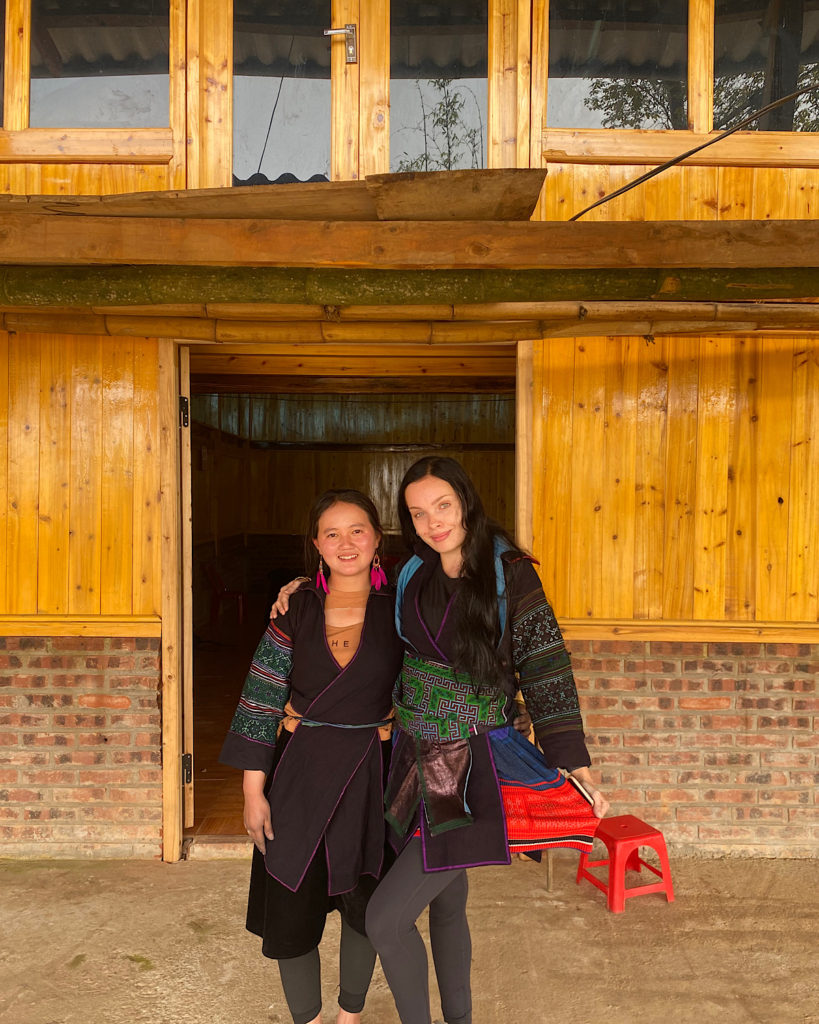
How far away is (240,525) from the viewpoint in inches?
431

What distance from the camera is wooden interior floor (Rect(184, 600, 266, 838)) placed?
4.31 m

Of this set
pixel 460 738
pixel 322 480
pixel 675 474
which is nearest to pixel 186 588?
pixel 460 738

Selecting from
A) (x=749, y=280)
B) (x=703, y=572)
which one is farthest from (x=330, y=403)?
(x=749, y=280)

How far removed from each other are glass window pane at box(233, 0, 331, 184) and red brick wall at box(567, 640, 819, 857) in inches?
113

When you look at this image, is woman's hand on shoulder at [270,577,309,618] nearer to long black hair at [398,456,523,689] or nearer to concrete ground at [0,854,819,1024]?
long black hair at [398,456,523,689]

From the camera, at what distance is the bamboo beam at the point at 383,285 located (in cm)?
291

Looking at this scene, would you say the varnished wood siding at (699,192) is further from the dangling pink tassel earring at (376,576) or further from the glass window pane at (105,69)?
the dangling pink tassel earring at (376,576)

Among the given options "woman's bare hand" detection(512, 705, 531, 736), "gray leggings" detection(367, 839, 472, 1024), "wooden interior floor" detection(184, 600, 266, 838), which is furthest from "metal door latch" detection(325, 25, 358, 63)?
"wooden interior floor" detection(184, 600, 266, 838)

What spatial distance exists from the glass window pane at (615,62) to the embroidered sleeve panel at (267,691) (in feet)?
9.81

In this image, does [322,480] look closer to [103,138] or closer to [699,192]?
[103,138]

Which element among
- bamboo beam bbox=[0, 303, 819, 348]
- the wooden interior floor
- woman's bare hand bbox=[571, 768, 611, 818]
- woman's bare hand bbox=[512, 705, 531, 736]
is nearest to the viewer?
woman's bare hand bbox=[571, 768, 611, 818]

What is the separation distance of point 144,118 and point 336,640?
3.03 m

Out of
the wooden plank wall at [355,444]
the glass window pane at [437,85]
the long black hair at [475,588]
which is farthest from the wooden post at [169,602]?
the wooden plank wall at [355,444]

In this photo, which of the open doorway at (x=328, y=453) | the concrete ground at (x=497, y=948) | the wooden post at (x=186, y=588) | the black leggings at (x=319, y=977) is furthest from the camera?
the open doorway at (x=328, y=453)
